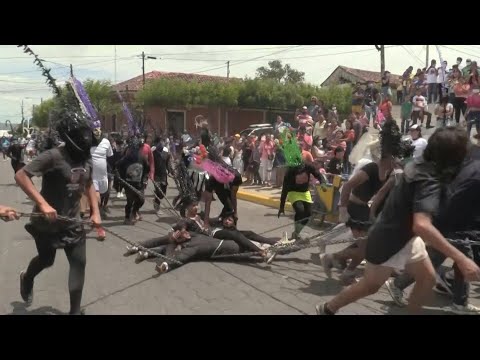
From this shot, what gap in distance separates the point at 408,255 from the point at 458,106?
37.5ft

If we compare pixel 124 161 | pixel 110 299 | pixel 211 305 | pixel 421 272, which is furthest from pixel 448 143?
pixel 124 161

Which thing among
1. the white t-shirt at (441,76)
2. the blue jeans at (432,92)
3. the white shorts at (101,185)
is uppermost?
the white t-shirt at (441,76)

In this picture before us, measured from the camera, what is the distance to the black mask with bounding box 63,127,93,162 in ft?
14.9

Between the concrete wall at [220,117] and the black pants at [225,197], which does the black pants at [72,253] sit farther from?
the concrete wall at [220,117]

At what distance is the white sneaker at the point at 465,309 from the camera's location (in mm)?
4914

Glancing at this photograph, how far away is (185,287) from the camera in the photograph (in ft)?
19.0

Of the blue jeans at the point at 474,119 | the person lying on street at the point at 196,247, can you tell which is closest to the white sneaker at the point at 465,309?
the person lying on street at the point at 196,247

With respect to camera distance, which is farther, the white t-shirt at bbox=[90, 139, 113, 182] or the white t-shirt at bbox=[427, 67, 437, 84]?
the white t-shirt at bbox=[427, 67, 437, 84]

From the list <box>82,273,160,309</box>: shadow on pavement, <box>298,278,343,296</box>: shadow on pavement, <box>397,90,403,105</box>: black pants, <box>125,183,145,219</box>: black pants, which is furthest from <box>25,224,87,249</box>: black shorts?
<box>397,90,403,105</box>: black pants

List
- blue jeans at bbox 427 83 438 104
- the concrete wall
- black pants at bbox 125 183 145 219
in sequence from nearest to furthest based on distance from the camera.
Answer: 1. black pants at bbox 125 183 145 219
2. blue jeans at bbox 427 83 438 104
3. the concrete wall

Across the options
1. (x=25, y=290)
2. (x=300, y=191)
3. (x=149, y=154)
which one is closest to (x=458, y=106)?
(x=300, y=191)

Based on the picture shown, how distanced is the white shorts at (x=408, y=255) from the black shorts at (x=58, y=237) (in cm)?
260

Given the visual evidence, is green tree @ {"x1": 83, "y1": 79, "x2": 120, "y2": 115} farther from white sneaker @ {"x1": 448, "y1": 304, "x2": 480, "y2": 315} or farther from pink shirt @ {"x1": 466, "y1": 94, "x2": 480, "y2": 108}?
white sneaker @ {"x1": 448, "y1": 304, "x2": 480, "y2": 315}

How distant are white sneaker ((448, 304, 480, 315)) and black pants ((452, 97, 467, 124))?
10071 mm
